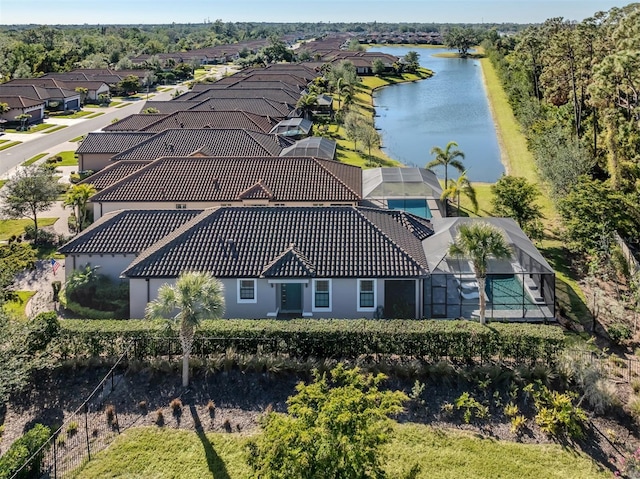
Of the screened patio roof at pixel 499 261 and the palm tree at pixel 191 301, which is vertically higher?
the screened patio roof at pixel 499 261

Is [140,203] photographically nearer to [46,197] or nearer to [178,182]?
[178,182]

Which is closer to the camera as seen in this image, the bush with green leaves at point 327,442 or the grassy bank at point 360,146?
the bush with green leaves at point 327,442

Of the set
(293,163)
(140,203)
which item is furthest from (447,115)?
(140,203)

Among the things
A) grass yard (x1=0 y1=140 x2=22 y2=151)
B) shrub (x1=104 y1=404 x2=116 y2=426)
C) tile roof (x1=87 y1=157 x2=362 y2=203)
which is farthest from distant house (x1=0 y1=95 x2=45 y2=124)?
shrub (x1=104 y1=404 x2=116 y2=426)

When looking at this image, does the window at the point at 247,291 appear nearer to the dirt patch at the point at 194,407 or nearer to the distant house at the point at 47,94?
the dirt patch at the point at 194,407

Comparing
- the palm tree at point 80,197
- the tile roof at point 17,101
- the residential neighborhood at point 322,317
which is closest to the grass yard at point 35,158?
the residential neighborhood at point 322,317
